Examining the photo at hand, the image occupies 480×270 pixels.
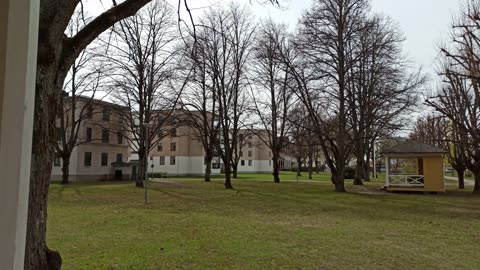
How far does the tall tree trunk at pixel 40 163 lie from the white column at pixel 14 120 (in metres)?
1.86

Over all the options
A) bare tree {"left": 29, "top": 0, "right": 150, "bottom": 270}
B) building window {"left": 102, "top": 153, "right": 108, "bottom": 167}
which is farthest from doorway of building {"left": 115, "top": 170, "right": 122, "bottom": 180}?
bare tree {"left": 29, "top": 0, "right": 150, "bottom": 270}

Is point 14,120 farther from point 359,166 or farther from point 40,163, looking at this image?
point 359,166

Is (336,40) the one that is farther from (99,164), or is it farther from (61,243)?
(99,164)

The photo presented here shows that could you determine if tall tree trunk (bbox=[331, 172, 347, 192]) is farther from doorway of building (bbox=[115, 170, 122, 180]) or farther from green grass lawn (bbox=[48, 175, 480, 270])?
doorway of building (bbox=[115, 170, 122, 180])

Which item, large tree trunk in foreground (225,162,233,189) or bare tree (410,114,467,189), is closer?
bare tree (410,114,467,189)

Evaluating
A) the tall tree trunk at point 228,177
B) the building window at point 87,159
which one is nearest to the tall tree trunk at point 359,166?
the tall tree trunk at point 228,177

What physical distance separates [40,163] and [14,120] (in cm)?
203

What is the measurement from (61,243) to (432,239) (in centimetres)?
849

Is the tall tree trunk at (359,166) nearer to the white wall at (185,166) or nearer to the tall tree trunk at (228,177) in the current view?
the tall tree trunk at (228,177)

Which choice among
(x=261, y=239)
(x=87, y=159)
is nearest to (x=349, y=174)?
(x=87, y=159)

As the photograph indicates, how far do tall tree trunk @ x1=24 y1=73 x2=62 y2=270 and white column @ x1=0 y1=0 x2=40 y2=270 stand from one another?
1.86 metres

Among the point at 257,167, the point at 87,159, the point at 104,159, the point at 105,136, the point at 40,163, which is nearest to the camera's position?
the point at 40,163

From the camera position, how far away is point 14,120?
1685 mm

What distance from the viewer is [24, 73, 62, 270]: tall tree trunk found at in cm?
345
